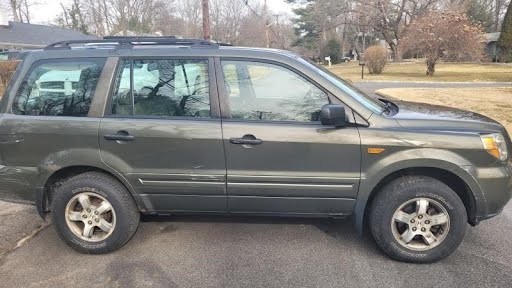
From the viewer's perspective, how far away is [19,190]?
11.7 feet

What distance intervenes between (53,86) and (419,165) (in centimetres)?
313

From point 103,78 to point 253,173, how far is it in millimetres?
1512

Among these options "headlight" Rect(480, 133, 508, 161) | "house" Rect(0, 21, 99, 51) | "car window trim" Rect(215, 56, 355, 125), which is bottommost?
"headlight" Rect(480, 133, 508, 161)

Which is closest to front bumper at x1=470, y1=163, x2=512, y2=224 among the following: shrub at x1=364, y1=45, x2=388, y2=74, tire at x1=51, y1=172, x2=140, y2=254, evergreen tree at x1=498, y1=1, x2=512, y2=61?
tire at x1=51, y1=172, x2=140, y2=254

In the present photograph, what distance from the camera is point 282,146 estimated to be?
3.27 m

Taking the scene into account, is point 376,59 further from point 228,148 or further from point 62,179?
point 62,179

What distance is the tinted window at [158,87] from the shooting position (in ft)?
11.3

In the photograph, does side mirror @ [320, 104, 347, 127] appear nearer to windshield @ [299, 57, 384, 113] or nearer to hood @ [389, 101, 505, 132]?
windshield @ [299, 57, 384, 113]

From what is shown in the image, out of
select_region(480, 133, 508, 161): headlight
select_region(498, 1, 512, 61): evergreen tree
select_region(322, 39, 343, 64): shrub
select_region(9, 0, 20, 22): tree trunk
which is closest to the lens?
select_region(480, 133, 508, 161): headlight

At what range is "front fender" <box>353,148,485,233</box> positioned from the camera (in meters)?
3.17

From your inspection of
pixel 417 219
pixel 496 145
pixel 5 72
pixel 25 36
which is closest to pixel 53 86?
pixel 417 219

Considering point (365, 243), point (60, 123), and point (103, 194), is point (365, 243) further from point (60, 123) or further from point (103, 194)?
point (60, 123)

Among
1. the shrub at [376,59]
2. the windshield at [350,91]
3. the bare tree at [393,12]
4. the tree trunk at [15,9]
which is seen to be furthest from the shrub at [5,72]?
the tree trunk at [15,9]

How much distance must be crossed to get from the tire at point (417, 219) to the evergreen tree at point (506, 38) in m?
42.1
